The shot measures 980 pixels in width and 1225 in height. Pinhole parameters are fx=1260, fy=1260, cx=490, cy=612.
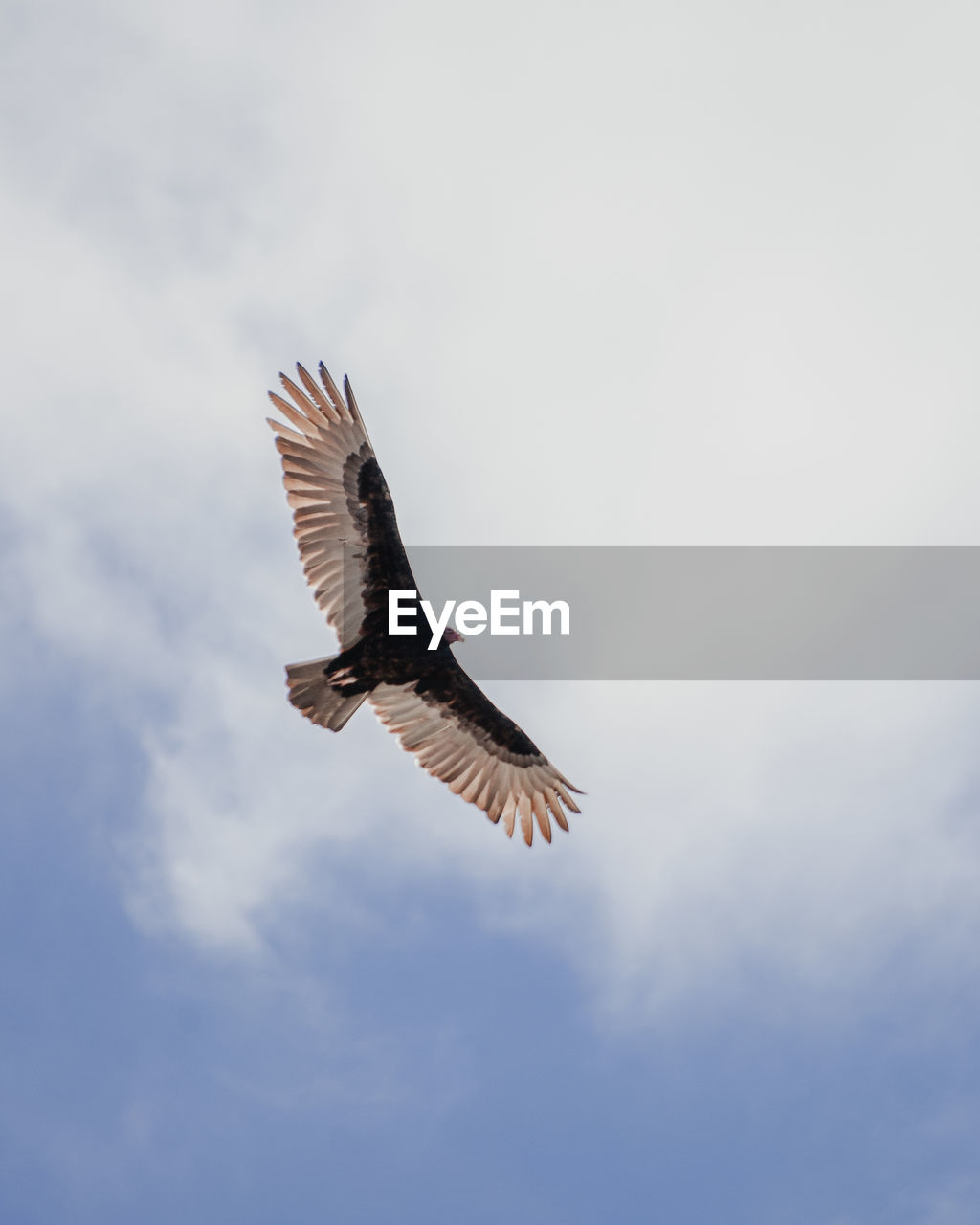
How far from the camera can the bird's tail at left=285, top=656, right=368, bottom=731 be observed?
15.3 metres

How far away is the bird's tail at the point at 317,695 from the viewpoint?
1534cm

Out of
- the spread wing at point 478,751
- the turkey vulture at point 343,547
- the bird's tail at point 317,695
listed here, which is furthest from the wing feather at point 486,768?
the bird's tail at point 317,695

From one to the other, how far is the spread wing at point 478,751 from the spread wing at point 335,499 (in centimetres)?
196

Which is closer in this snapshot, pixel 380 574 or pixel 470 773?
pixel 380 574

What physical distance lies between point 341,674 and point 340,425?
3.12m

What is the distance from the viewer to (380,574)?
52.0 ft

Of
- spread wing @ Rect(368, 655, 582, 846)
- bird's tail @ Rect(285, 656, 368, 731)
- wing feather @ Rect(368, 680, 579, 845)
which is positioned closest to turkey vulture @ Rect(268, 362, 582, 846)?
bird's tail @ Rect(285, 656, 368, 731)

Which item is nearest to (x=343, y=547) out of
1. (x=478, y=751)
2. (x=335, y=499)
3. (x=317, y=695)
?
(x=335, y=499)

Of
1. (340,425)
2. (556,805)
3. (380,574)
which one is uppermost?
(340,425)

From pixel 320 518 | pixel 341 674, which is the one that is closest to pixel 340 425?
pixel 320 518

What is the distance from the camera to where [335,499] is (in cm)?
1575

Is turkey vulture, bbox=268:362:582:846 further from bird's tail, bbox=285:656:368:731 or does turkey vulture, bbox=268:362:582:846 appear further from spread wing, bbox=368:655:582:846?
spread wing, bbox=368:655:582:846

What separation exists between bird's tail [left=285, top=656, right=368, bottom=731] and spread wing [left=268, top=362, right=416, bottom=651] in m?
0.71

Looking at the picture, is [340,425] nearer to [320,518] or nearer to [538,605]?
[320,518]
